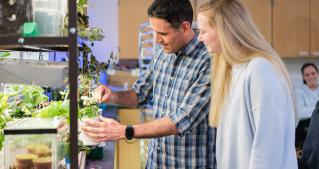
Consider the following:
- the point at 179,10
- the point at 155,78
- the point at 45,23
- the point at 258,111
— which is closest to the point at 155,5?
the point at 179,10

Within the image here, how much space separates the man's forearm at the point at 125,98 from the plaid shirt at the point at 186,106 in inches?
5.8

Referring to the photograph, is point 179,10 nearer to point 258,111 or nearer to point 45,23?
point 258,111

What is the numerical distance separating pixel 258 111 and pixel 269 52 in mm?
231

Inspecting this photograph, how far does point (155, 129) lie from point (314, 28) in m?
4.27

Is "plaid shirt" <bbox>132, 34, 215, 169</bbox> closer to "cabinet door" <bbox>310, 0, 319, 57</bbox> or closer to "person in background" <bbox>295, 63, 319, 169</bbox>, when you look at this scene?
"person in background" <bbox>295, 63, 319, 169</bbox>

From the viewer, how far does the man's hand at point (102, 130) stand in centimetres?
158

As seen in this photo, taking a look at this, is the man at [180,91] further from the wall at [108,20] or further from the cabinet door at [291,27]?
the cabinet door at [291,27]

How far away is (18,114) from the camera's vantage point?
5.64ft

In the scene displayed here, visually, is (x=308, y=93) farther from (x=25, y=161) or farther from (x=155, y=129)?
(x=25, y=161)

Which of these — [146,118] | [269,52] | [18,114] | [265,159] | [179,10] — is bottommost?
[146,118]

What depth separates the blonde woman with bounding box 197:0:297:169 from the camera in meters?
1.53

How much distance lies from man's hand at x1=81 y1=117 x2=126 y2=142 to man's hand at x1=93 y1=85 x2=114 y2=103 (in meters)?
0.41

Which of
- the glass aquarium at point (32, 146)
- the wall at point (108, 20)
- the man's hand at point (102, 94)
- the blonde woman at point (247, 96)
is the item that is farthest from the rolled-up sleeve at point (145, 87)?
the wall at point (108, 20)

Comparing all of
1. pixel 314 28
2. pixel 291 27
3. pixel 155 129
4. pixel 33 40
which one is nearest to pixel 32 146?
pixel 33 40
